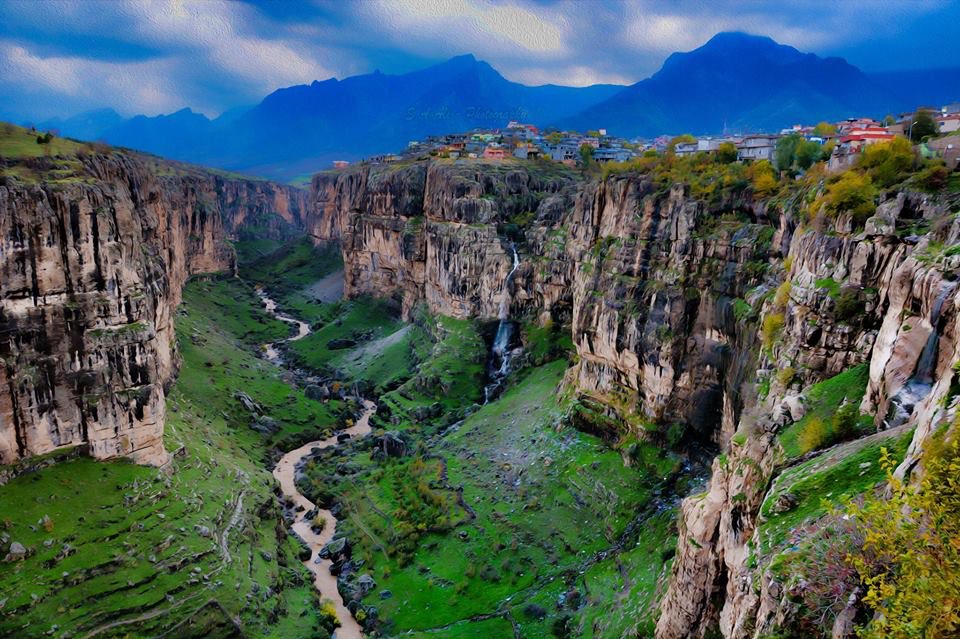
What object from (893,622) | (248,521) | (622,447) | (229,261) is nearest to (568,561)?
(622,447)

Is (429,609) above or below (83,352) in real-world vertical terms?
below

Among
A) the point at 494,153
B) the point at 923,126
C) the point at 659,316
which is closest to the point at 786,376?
the point at 659,316

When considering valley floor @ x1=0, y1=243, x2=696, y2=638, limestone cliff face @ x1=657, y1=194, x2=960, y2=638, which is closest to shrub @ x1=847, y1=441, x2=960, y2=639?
limestone cliff face @ x1=657, y1=194, x2=960, y2=638

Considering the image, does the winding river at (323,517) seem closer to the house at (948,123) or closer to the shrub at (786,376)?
the shrub at (786,376)

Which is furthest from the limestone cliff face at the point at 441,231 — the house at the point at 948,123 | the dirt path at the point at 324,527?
the house at the point at 948,123

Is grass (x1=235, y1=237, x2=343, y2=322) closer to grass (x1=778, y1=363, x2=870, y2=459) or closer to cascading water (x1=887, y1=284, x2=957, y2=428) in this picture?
grass (x1=778, y1=363, x2=870, y2=459)

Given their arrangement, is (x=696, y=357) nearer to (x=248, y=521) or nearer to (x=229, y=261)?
(x=248, y=521)
